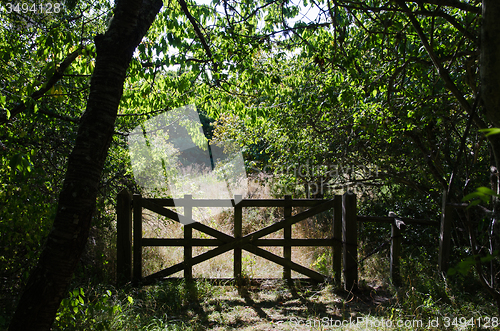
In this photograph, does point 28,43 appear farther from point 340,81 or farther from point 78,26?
point 340,81

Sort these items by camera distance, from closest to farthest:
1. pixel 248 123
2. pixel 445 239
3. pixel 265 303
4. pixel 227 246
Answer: pixel 445 239
pixel 265 303
pixel 227 246
pixel 248 123

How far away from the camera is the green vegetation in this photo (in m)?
2.04

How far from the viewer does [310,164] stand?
6.79m

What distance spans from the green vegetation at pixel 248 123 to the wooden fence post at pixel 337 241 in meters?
0.25

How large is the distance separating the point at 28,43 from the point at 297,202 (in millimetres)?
4807

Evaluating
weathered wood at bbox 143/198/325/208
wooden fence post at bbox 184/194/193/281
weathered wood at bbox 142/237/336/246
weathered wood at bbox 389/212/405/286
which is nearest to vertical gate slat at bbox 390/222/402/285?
weathered wood at bbox 389/212/405/286

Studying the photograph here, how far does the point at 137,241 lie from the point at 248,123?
8.30ft

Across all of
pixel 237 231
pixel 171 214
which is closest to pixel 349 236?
pixel 237 231

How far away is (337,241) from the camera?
16.8 feet

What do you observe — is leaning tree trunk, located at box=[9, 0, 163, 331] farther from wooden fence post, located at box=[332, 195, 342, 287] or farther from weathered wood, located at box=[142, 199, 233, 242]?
wooden fence post, located at box=[332, 195, 342, 287]

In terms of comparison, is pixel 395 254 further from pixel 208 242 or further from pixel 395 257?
pixel 208 242

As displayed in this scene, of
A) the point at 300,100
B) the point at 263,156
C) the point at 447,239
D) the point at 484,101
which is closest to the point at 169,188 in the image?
the point at 263,156

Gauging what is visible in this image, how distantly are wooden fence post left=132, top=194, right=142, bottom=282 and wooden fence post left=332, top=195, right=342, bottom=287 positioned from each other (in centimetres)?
298

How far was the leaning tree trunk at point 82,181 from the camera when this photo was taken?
1899 millimetres
